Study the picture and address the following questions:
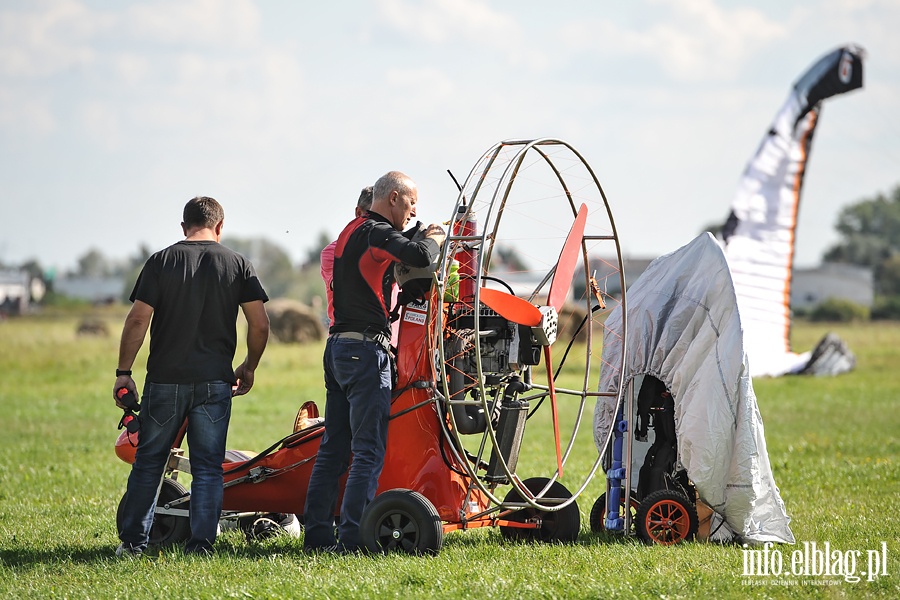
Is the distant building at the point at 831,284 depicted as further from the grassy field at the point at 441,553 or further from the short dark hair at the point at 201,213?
the short dark hair at the point at 201,213

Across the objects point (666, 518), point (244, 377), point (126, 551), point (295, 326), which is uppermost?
point (244, 377)

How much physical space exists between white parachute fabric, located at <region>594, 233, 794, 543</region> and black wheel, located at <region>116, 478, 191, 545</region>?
2.70 metres

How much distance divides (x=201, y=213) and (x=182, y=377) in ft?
3.20

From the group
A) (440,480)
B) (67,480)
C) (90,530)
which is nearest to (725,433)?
(440,480)

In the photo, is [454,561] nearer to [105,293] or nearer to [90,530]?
[90,530]

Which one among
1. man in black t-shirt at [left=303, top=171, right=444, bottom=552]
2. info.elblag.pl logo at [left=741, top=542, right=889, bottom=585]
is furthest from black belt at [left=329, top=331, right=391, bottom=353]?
info.elblag.pl logo at [left=741, top=542, right=889, bottom=585]

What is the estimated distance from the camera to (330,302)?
265 inches

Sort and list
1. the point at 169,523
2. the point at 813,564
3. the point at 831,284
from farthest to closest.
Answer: the point at 831,284
the point at 169,523
the point at 813,564

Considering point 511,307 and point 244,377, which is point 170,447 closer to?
point 244,377

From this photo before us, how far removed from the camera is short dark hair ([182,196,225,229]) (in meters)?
6.44

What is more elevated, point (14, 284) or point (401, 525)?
point (14, 284)

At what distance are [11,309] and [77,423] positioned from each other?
8125 cm

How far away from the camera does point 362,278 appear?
6.22 meters

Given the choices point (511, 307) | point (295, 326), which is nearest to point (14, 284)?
point (295, 326)
